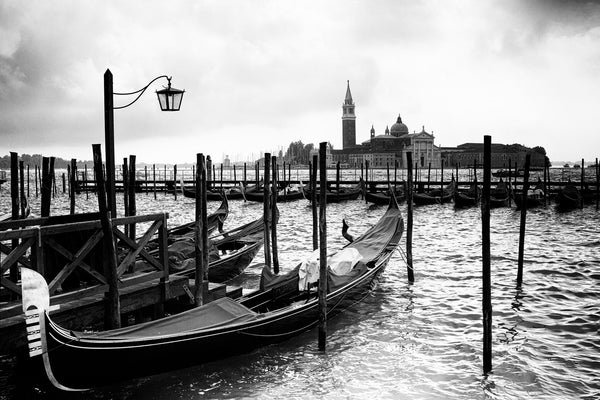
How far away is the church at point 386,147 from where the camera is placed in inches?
3504

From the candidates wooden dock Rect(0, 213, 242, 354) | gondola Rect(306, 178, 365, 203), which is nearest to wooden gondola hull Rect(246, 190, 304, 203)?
gondola Rect(306, 178, 365, 203)

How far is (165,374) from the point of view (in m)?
4.63

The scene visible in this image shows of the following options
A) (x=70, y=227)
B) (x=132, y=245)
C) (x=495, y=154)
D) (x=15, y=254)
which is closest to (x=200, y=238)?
(x=132, y=245)

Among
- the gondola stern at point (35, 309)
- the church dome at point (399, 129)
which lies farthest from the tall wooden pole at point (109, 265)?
the church dome at point (399, 129)

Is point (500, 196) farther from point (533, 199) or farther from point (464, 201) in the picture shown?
point (464, 201)

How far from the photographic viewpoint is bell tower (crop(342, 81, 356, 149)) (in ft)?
332

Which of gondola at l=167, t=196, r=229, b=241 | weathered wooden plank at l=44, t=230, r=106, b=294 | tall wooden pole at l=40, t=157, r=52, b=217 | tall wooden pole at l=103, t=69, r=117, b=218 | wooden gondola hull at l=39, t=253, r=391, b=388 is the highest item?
tall wooden pole at l=103, t=69, r=117, b=218

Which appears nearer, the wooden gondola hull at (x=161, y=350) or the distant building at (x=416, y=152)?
the wooden gondola hull at (x=161, y=350)

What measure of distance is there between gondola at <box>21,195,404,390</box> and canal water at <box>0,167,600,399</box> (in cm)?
15

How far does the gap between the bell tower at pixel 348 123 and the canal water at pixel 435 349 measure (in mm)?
92435

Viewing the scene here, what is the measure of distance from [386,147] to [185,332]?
91.0 metres

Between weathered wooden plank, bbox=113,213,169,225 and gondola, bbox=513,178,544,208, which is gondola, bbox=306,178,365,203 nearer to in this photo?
gondola, bbox=513,178,544,208

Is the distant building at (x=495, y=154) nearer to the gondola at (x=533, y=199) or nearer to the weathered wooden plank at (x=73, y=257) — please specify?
the gondola at (x=533, y=199)

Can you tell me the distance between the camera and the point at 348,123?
102000 millimetres
